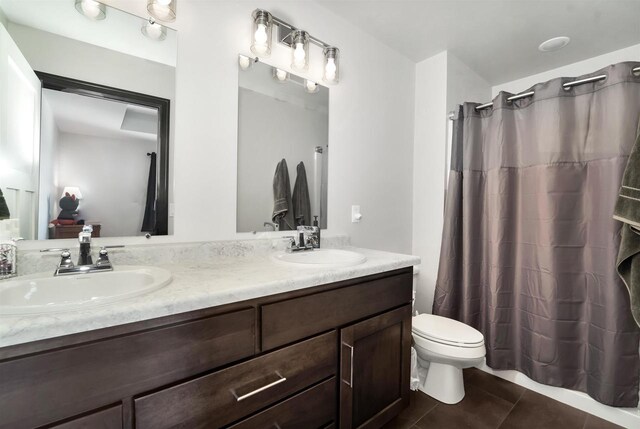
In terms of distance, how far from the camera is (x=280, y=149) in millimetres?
1630

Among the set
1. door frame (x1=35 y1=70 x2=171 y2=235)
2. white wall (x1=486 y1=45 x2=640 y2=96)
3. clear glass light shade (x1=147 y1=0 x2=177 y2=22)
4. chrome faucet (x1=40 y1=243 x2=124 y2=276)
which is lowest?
chrome faucet (x1=40 y1=243 x2=124 y2=276)

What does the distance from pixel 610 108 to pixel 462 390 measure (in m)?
1.81

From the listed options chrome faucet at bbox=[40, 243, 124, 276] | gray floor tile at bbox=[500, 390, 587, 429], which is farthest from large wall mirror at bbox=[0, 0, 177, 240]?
gray floor tile at bbox=[500, 390, 587, 429]

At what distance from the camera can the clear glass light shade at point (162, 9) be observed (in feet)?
3.89

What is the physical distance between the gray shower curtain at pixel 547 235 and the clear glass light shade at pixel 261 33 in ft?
4.76

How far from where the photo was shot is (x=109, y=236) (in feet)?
3.74

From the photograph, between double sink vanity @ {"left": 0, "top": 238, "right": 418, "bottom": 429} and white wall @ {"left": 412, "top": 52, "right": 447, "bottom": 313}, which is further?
white wall @ {"left": 412, "top": 52, "right": 447, "bottom": 313}

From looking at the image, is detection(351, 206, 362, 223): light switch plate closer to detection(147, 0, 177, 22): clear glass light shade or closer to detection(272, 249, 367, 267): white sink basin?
detection(272, 249, 367, 267): white sink basin

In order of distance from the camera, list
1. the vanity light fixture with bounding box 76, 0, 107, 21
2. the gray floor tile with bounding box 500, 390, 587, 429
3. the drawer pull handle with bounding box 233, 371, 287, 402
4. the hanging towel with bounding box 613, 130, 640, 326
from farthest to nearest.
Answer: the gray floor tile with bounding box 500, 390, 587, 429
the hanging towel with bounding box 613, 130, 640, 326
the vanity light fixture with bounding box 76, 0, 107, 21
the drawer pull handle with bounding box 233, 371, 287, 402

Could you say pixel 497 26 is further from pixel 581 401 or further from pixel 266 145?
pixel 581 401

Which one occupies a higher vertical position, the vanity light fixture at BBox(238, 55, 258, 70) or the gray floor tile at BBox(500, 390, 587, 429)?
the vanity light fixture at BBox(238, 55, 258, 70)

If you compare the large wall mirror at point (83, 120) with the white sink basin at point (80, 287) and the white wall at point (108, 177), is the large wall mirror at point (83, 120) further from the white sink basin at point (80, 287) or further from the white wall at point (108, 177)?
the white sink basin at point (80, 287)

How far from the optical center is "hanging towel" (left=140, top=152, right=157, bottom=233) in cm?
122

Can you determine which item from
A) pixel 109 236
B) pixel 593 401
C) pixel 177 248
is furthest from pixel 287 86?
pixel 593 401
